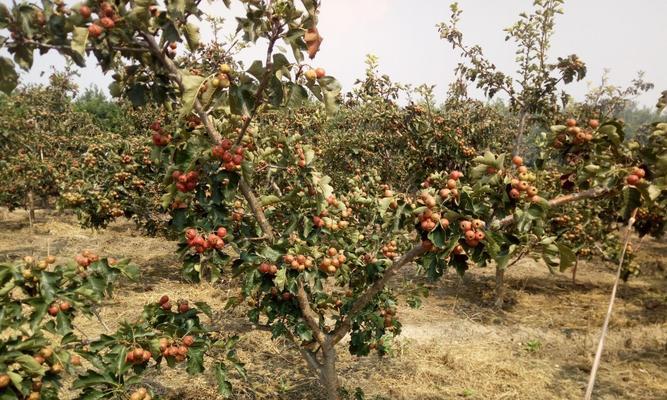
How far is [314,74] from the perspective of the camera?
244 cm

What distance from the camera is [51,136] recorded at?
48.1 feet

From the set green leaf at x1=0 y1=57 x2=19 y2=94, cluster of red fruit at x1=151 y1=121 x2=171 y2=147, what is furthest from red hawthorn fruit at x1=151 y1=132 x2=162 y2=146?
green leaf at x1=0 y1=57 x2=19 y2=94

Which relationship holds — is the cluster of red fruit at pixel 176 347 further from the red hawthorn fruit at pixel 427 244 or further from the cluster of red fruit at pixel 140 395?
the red hawthorn fruit at pixel 427 244

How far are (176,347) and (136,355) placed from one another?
10.3 inches

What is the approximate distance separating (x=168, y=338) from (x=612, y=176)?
2.92 metres

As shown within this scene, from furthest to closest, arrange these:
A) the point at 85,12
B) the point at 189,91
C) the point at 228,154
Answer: the point at 228,154, the point at 189,91, the point at 85,12

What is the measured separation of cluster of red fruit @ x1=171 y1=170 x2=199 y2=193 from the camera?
276 cm

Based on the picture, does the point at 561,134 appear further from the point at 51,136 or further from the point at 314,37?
the point at 51,136

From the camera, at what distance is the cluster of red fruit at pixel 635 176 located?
8.07 ft

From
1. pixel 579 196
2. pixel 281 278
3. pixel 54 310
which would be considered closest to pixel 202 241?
pixel 281 278

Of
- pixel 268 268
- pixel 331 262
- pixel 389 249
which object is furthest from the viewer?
pixel 389 249

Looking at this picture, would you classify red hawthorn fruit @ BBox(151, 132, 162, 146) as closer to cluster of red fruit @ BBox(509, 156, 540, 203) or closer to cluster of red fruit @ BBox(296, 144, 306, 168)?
cluster of red fruit @ BBox(296, 144, 306, 168)

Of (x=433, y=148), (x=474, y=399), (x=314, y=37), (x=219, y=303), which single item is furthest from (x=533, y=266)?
Result: (x=314, y=37)

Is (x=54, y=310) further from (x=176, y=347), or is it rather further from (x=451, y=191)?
(x=451, y=191)
